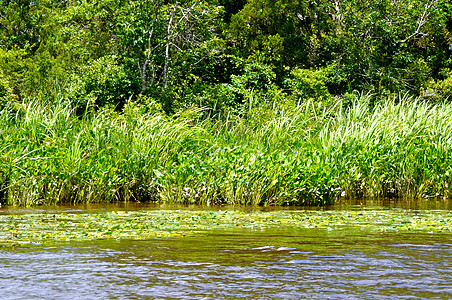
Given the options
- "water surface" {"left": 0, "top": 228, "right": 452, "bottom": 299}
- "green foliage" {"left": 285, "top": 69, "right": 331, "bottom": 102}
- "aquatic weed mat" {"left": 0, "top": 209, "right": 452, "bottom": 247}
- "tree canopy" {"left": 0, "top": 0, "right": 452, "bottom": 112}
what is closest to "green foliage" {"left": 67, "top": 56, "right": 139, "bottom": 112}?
"tree canopy" {"left": 0, "top": 0, "right": 452, "bottom": 112}

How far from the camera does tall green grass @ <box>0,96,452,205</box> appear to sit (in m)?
10.1

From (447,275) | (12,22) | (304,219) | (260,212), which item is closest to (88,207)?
(260,212)

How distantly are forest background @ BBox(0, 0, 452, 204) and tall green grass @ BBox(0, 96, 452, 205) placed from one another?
32mm

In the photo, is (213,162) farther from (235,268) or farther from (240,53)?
(240,53)

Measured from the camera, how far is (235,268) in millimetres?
4633

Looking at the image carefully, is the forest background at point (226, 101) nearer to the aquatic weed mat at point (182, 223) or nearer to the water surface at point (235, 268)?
the aquatic weed mat at point (182, 223)

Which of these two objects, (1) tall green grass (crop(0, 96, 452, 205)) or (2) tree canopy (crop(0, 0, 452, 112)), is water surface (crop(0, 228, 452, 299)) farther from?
(2) tree canopy (crop(0, 0, 452, 112))

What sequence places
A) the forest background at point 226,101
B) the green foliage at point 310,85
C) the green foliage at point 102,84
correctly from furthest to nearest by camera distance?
1. the green foliage at point 310,85
2. the green foliage at point 102,84
3. the forest background at point 226,101

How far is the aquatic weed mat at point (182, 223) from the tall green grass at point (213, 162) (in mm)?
1477

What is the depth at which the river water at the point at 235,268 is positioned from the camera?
12.8 ft

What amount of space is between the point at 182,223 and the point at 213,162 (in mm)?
3142

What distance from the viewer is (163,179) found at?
1048 centimetres

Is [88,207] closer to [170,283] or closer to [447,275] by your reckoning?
[170,283]

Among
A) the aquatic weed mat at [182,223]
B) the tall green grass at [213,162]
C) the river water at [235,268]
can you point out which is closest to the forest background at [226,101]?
the tall green grass at [213,162]
